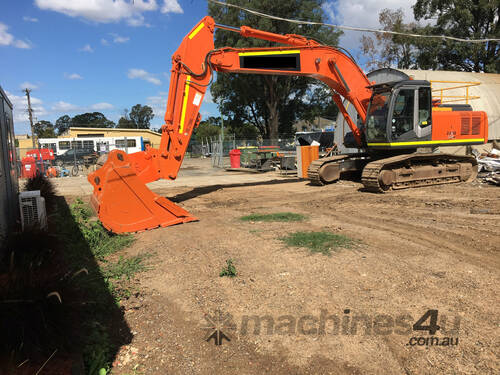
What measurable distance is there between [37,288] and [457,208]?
819 cm

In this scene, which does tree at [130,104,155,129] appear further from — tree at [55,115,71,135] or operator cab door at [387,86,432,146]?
operator cab door at [387,86,432,146]

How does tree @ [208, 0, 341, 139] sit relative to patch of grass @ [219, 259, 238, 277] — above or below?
above

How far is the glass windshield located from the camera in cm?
1050

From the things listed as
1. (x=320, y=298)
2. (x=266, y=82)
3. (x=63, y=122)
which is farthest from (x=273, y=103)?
(x=63, y=122)

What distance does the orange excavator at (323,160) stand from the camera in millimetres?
6676

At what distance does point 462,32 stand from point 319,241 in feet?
116

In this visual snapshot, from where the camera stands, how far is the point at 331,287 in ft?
13.0

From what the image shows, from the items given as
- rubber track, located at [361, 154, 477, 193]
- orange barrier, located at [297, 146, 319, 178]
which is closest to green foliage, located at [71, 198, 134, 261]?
rubber track, located at [361, 154, 477, 193]

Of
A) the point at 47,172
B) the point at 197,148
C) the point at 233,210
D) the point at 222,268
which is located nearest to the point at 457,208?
the point at 233,210

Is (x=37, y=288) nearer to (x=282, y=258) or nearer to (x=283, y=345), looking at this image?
(x=283, y=345)

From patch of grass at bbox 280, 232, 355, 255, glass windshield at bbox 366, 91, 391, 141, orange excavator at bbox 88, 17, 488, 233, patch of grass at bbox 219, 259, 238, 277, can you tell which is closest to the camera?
patch of grass at bbox 219, 259, 238, 277

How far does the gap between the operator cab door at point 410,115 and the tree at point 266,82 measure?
78.1ft

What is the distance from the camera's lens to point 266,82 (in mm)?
37312

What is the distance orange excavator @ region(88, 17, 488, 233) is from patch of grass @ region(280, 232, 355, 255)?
246cm
